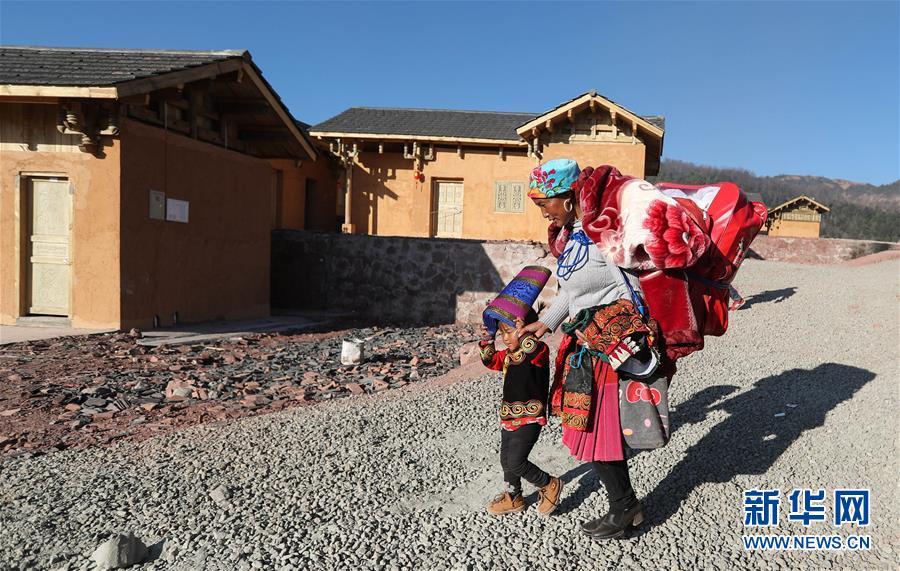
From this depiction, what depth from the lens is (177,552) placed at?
9.06 feet

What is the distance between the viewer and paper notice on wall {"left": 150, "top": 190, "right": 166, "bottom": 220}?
851 cm

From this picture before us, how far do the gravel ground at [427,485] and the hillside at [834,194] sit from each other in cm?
4625

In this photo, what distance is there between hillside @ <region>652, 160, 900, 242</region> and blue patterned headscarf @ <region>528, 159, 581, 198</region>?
48255mm

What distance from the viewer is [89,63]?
800cm

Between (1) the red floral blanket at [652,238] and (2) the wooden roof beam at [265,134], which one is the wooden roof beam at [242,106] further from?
(1) the red floral blanket at [652,238]

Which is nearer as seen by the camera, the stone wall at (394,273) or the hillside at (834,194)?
the stone wall at (394,273)

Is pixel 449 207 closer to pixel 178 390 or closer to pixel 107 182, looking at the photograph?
pixel 107 182

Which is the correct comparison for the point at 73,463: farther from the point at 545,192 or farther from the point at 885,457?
the point at 885,457

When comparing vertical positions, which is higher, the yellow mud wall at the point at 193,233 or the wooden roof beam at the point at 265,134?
the wooden roof beam at the point at 265,134

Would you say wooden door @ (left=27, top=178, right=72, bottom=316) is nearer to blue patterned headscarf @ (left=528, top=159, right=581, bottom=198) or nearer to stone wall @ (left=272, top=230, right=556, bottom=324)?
stone wall @ (left=272, top=230, right=556, bottom=324)

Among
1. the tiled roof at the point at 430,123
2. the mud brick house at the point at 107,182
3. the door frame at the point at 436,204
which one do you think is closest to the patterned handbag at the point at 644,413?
the mud brick house at the point at 107,182

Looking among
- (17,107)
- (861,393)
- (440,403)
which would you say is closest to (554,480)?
(440,403)

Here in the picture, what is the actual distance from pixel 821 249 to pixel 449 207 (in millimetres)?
15728

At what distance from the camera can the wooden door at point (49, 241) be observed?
8.02m
